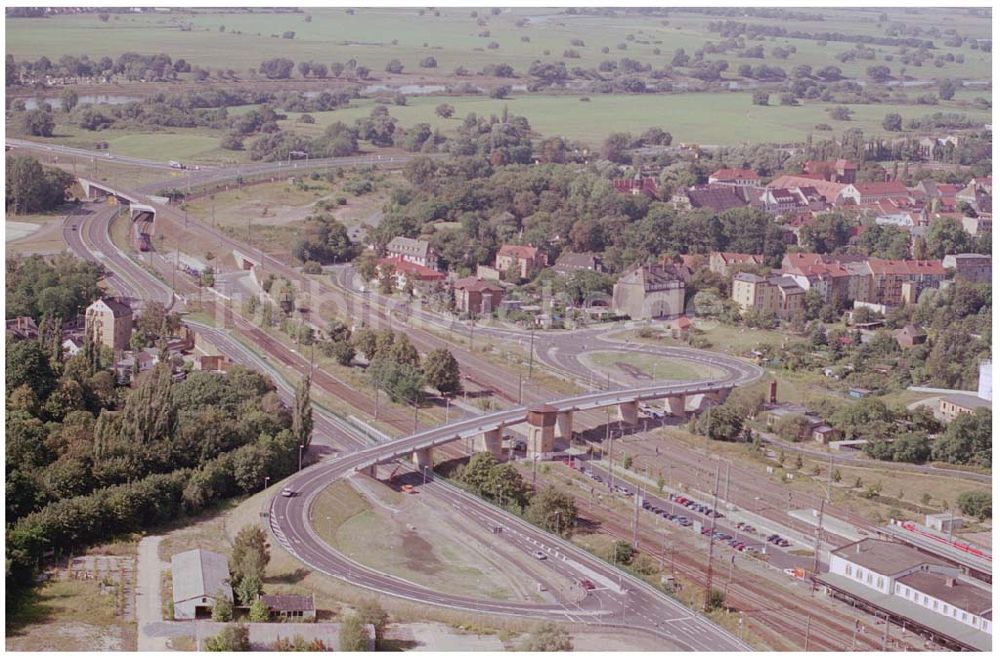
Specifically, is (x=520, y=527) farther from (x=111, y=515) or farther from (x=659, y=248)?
(x=659, y=248)

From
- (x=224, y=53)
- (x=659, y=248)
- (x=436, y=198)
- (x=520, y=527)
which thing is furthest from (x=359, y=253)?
(x=224, y=53)

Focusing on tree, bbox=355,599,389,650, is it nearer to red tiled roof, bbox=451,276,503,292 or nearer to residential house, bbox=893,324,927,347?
residential house, bbox=893,324,927,347

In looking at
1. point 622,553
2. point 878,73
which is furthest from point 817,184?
point 878,73

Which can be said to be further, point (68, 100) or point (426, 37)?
point (426, 37)

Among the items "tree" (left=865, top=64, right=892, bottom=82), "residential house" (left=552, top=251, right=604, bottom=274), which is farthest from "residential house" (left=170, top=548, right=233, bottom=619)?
"tree" (left=865, top=64, right=892, bottom=82)

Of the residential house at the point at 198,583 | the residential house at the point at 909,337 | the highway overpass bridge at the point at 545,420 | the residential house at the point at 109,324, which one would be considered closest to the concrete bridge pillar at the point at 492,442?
the highway overpass bridge at the point at 545,420

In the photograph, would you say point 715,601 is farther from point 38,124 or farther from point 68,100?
point 68,100
